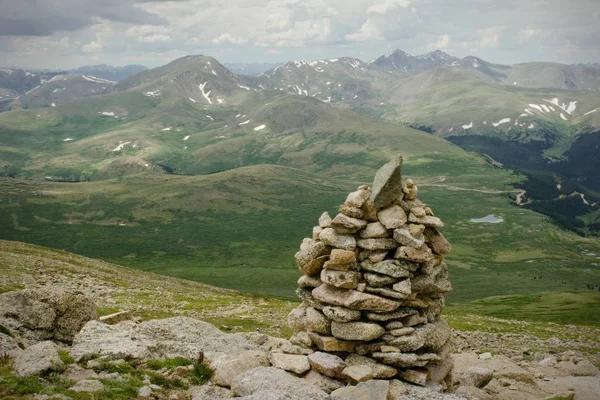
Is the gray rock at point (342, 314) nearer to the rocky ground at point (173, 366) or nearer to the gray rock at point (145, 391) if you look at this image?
the rocky ground at point (173, 366)

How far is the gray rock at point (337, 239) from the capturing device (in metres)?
28.9

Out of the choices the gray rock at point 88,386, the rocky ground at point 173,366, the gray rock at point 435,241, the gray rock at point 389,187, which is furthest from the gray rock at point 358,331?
the gray rock at point 88,386

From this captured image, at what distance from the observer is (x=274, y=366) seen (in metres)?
26.5

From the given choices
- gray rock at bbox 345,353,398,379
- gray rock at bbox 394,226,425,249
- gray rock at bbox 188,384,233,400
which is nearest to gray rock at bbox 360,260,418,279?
gray rock at bbox 394,226,425,249

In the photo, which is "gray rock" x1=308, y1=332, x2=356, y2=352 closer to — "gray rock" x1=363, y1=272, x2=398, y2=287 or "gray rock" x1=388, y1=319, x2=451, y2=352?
"gray rock" x1=388, y1=319, x2=451, y2=352

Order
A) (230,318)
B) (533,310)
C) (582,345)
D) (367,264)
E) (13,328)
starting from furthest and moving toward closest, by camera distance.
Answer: (533,310) → (582,345) → (230,318) → (367,264) → (13,328)

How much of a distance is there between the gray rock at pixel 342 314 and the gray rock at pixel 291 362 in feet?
9.98

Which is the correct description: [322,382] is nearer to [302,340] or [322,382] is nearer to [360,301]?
[302,340]

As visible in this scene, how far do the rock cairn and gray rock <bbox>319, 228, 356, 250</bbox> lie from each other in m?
0.07

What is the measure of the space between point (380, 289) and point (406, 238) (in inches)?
143

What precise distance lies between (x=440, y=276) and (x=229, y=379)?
1589 cm

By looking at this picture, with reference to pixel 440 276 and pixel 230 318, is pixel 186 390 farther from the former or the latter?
pixel 230 318

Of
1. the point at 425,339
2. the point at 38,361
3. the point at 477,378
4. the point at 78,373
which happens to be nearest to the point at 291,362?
the point at 425,339

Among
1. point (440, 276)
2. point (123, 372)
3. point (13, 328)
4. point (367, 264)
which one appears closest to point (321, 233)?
point (367, 264)
